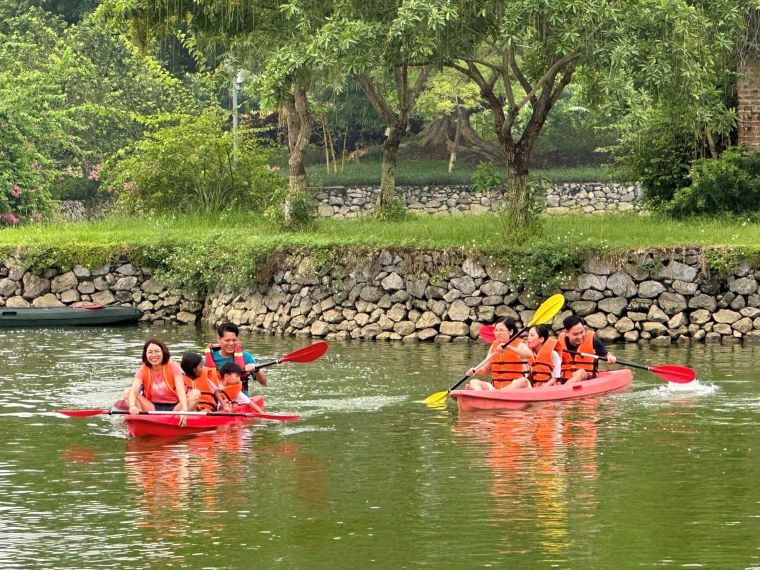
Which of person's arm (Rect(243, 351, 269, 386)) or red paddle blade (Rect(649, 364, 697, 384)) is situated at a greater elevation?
person's arm (Rect(243, 351, 269, 386))

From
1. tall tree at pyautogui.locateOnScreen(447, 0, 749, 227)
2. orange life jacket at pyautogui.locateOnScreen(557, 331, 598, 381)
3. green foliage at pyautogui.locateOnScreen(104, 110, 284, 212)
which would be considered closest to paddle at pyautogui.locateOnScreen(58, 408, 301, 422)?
orange life jacket at pyautogui.locateOnScreen(557, 331, 598, 381)

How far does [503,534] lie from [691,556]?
4.48ft

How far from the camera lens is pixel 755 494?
1248 centimetres

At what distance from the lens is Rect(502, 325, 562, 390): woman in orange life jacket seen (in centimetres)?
1825

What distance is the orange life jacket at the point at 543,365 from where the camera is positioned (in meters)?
18.3

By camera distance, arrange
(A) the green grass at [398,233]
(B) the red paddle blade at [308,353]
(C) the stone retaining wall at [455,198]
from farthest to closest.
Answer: (C) the stone retaining wall at [455,198]
(A) the green grass at [398,233]
(B) the red paddle blade at [308,353]

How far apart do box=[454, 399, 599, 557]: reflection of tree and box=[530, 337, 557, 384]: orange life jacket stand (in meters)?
0.61

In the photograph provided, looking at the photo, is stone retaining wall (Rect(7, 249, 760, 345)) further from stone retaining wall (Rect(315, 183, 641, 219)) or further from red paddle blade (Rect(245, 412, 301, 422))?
stone retaining wall (Rect(315, 183, 641, 219))

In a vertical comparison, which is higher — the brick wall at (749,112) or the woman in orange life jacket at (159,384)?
the brick wall at (749,112)

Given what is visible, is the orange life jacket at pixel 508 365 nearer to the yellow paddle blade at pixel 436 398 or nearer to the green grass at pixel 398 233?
the yellow paddle blade at pixel 436 398

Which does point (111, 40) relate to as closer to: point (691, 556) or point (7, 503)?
point (7, 503)

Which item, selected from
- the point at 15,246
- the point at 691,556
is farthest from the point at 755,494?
the point at 15,246

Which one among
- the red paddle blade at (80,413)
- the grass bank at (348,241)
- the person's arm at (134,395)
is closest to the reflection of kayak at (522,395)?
the person's arm at (134,395)

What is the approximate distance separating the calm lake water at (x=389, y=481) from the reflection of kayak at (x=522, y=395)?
227 millimetres
